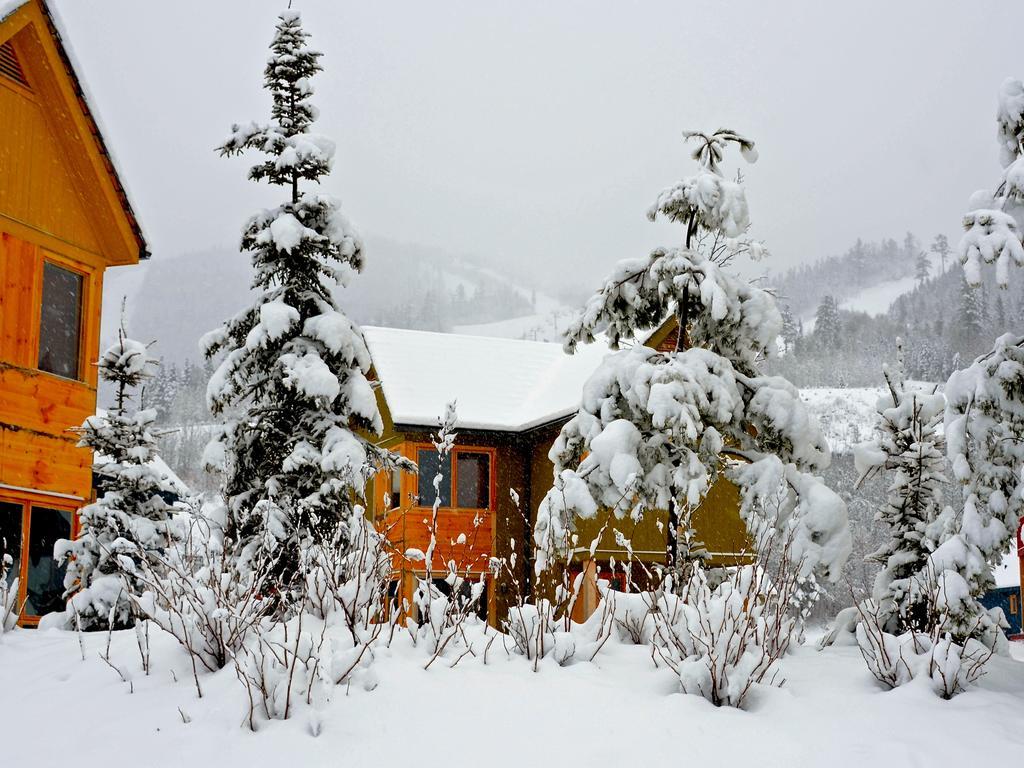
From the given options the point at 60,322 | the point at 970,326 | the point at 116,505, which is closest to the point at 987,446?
the point at 116,505

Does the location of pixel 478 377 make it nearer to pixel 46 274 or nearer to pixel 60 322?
pixel 60 322

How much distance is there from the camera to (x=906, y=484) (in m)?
11.7

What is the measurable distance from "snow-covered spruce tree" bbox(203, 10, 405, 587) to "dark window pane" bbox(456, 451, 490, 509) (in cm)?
812

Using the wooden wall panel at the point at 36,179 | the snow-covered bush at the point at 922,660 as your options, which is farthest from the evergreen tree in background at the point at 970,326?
the snow-covered bush at the point at 922,660

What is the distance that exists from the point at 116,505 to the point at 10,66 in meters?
5.29

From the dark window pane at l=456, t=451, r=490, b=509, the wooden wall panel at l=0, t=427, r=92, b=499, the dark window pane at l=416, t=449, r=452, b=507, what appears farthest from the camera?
the dark window pane at l=456, t=451, r=490, b=509

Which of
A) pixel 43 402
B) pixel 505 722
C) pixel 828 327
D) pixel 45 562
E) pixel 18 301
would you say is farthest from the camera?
pixel 828 327

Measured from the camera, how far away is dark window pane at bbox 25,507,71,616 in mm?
11922

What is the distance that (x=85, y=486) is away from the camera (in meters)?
12.7

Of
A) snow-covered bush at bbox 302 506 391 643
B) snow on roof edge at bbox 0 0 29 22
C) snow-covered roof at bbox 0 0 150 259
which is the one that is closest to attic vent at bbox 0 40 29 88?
snow-covered roof at bbox 0 0 150 259

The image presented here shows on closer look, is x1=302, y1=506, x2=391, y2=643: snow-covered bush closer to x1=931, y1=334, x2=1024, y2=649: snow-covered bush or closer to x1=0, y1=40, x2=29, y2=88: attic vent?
x1=931, y1=334, x2=1024, y2=649: snow-covered bush

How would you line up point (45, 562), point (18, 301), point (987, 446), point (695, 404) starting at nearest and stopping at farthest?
point (987, 446)
point (695, 404)
point (18, 301)
point (45, 562)

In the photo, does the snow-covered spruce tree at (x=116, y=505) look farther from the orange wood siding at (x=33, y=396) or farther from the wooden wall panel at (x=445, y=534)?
the wooden wall panel at (x=445, y=534)

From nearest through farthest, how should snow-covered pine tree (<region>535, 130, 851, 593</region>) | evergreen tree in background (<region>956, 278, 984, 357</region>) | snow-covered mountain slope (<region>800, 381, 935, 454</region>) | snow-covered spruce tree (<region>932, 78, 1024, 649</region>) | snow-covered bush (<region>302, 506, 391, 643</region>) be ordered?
snow-covered bush (<region>302, 506, 391, 643</region>), snow-covered spruce tree (<region>932, 78, 1024, 649</region>), snow-covered pine tree (<region>535, 130, 851, 593</region>), evergreen tree in background (<region>956, 278, 984, 357</region>), snow-covered mountain slope (<region>800, 381, 935, 454</region>)
